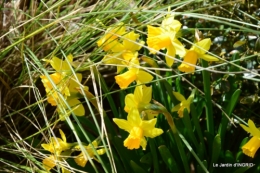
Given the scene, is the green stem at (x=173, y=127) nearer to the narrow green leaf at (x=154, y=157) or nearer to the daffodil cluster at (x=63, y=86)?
the narrow green leaf at (x=154, y=157)

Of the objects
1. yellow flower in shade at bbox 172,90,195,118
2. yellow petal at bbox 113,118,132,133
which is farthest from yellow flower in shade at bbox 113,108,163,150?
yellow flower in shade at bbox 172,90,195,118

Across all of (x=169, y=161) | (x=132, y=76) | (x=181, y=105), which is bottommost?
(x=169, y=161)

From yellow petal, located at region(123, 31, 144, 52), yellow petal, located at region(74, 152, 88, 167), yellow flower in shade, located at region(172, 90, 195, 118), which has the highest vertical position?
yellow petal, located at region(123, 31, 144, 52)

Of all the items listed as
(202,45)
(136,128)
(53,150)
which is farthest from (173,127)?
(53,150)

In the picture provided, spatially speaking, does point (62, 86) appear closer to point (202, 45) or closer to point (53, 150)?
point (53, 150)

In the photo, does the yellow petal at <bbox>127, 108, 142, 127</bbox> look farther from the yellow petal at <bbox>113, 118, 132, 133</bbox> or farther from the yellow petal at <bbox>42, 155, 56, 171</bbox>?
the yellow petal at <bbox>42, 155, 56, 171</bbox>

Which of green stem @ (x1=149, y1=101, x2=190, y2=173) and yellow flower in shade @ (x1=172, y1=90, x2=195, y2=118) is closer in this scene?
green stem @ (x1=149, y1=101, x2=190, y2=173)

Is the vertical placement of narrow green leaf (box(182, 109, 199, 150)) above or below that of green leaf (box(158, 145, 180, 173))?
above
